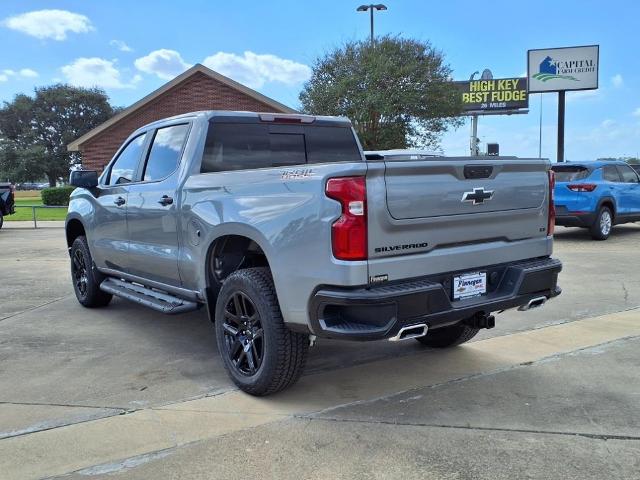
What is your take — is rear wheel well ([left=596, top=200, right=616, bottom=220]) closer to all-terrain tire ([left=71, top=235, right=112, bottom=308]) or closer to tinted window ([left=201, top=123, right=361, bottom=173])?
tinted window ([left=201, top=123, right=361, bottom=173])

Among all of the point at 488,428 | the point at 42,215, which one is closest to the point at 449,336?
the point at 488,428

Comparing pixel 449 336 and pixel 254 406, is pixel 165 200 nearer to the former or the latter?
pixel 254 406

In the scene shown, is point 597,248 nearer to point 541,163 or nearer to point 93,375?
point 541,163

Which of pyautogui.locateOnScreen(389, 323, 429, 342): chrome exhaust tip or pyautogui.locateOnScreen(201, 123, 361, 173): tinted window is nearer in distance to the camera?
pyautogui.locateOnScreen(389, 323, 429, 342): chrome exhaust tip

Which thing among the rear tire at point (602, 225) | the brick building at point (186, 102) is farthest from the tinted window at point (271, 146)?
the brick building at point (186, 102)

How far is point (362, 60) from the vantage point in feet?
74.5

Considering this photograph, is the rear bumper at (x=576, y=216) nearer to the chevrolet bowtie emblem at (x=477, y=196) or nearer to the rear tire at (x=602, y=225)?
the rear tire at (x=602, y=225)

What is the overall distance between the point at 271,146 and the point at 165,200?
1026mm

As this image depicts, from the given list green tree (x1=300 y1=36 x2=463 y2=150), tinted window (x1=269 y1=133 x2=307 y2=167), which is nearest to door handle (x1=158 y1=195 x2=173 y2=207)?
tinted window (x1=269 y1=133 x2=307 y2=167)

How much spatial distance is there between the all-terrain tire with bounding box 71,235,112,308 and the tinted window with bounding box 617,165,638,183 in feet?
36.3

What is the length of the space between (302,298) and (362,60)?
67.7 ft

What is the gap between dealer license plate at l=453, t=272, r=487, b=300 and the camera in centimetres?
369

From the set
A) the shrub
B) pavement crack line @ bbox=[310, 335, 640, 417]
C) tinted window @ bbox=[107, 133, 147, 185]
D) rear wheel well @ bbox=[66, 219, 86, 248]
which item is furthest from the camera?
the shrub

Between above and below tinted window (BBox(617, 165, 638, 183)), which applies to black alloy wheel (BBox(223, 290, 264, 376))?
below
